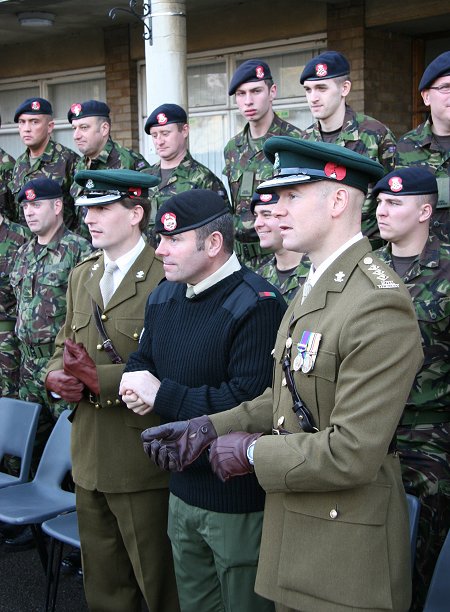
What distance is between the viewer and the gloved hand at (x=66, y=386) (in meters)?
3.33

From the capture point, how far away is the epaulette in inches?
86.7

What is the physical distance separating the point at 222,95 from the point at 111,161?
151 inches

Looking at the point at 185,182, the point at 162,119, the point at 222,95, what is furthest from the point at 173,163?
the point at 222,95

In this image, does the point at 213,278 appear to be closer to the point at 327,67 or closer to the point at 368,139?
the point at 368,139

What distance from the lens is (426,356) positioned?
3605mm

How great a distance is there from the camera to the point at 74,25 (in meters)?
9.82

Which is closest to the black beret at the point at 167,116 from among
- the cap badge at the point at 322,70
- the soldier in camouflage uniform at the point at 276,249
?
the cap badge at the point at 322,70

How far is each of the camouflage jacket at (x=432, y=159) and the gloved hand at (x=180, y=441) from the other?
189 cm

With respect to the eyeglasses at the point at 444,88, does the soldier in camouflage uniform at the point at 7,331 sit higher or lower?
lower

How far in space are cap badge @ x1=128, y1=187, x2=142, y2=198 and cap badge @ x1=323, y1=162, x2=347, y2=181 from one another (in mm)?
1416

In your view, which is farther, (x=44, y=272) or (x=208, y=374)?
(x=44, y=272)

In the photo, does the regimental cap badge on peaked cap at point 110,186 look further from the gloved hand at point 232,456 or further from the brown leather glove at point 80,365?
the gloved hand at point 232,456

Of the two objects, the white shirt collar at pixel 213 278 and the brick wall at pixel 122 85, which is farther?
the brick wall at pixel 122 85

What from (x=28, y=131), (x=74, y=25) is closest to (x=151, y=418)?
(x=28, y=131)
